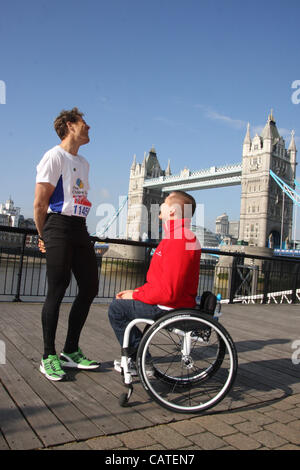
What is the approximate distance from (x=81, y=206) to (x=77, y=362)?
1022 millimetres

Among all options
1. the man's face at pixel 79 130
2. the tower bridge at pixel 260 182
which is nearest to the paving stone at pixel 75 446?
the man's face at pixel 79 130

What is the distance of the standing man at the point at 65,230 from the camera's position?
2.30 meters

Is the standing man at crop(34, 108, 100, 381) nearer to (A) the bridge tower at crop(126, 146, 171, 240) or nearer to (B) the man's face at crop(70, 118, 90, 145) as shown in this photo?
(B) the man's face at crop(70, 118, 90, 145)

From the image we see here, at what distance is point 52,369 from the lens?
2273mm

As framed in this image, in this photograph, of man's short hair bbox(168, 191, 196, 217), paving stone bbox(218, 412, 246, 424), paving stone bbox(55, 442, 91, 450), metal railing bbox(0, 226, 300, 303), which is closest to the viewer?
paving stone bbox(55, 442, 91, 450)

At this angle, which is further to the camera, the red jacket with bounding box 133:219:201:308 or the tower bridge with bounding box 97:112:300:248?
the tower bridge with bounding box 97:112:300:248

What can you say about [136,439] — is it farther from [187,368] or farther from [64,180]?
[64,180]

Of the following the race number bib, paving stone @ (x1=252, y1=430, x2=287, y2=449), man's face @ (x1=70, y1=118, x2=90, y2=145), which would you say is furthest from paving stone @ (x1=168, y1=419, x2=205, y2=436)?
man's face @ (x1=70, y1=118, x2=90, y2=145)

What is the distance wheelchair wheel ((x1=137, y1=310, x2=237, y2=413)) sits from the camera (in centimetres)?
190

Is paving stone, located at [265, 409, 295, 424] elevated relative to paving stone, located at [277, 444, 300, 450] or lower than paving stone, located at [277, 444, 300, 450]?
lower

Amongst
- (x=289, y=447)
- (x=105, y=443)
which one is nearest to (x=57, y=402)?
(x=105, y=443)
